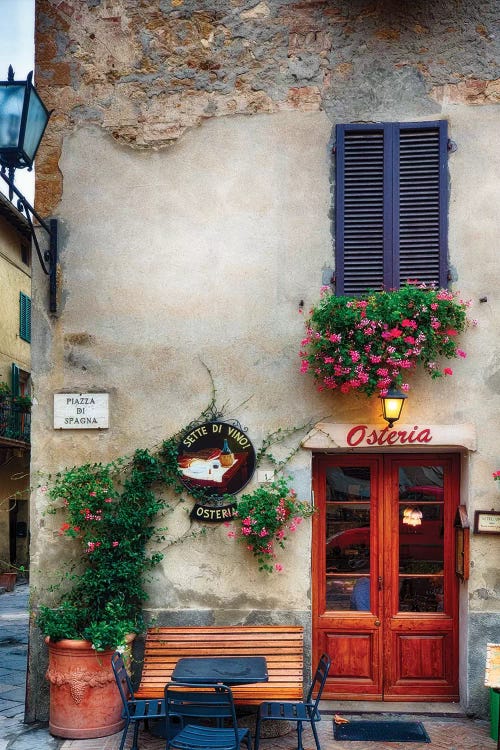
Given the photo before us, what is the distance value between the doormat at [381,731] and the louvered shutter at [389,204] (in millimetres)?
3845

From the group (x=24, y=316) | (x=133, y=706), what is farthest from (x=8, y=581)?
(x=133, y=706)

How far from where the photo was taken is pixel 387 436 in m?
7.27

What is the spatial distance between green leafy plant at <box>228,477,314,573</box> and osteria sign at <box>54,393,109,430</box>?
1.51 metres

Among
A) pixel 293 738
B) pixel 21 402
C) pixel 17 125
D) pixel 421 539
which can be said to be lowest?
pixel 293 738

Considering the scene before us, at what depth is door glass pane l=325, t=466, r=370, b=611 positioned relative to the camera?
756 cm

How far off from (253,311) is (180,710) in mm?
3493

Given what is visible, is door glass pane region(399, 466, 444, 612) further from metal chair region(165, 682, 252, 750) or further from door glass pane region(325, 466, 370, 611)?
metal chair region(165, 682, 252, 750)

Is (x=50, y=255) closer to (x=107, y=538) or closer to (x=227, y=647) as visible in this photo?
(x=107, y=538)

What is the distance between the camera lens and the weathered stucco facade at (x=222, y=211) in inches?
287

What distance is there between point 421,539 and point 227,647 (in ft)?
6.91

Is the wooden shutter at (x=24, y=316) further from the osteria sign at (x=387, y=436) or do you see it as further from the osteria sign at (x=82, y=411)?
the osteria sign at (x=387, y=436)

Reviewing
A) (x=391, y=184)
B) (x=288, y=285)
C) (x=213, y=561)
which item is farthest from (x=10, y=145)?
(x=213, y=561)

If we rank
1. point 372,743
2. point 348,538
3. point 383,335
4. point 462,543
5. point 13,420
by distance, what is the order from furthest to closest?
1. point 13,420
2. point 348,538
3. point 462,543
4. point 383,335
5. point 372,743

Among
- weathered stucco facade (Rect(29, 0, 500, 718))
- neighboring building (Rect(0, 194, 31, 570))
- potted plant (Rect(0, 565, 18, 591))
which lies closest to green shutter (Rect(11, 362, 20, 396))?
neighboring building (Rect(0, 194, 31, 570))
